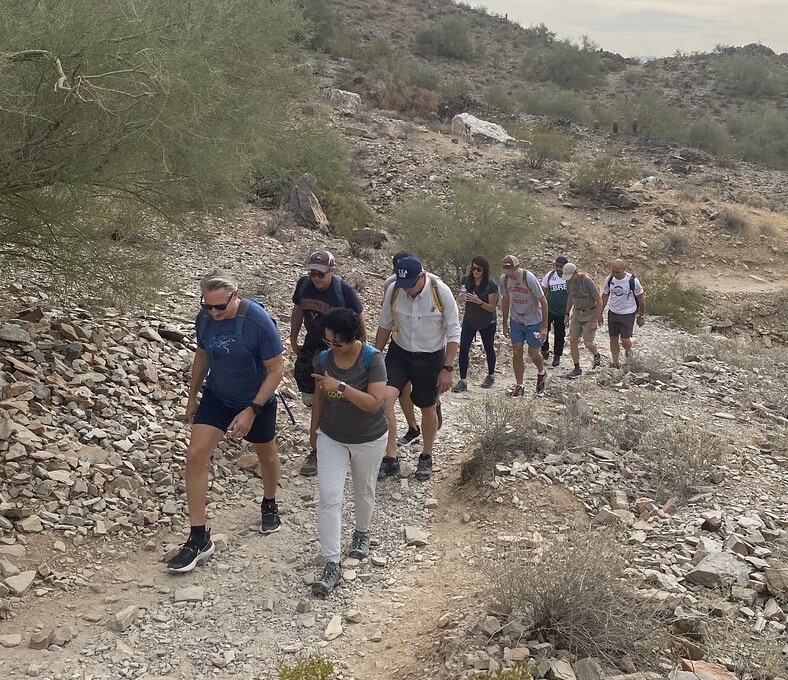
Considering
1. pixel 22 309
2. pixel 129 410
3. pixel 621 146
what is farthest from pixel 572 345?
pixel 621 146

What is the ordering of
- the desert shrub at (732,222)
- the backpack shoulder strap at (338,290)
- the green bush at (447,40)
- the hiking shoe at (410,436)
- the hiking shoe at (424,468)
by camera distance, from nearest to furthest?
the backpack shoulder strap at (338,290) < the hiking shoe at (424,468) < the hiking shoe at (410,436) < the desert shrub at (732,222) < the green bush at (447,40)

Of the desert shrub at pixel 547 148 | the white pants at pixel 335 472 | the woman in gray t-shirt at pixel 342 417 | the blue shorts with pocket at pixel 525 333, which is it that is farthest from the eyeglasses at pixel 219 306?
the desert shrub at pixel 547 148

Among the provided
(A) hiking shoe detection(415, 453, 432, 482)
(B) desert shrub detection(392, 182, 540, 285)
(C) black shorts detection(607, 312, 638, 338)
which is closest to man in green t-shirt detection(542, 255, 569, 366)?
(C) black shorts detection(607, 312, 638, 338)

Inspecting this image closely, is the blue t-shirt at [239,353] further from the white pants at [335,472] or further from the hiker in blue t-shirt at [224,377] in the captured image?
the white pants at [335,472]

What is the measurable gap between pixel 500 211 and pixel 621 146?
629 inches

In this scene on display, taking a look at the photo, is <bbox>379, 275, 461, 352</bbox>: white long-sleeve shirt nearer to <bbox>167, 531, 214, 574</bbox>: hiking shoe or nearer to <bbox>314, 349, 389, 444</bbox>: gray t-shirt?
<bbox>314, 349, 389, 444</bbox>: gray t-shirt

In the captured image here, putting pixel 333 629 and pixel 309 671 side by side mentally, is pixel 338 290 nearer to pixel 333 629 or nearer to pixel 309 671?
pixel 333 629

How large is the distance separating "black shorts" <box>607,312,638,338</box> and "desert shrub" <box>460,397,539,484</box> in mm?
3580

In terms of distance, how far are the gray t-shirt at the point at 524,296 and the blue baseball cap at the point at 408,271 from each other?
2.86 m

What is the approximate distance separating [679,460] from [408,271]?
2.44 meters

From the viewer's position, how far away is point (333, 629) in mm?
3701

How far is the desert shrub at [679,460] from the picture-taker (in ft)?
16.8

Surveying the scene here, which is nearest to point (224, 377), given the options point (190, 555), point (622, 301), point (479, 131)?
point (190, 555)

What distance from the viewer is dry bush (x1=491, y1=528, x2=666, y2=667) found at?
3.16 meters
